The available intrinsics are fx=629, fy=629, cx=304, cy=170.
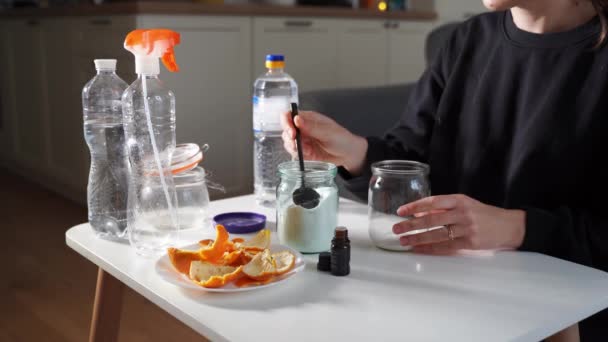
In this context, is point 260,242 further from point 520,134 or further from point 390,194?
point 520,134

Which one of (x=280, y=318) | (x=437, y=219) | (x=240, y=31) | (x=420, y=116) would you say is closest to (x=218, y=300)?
(x=280, y=318)

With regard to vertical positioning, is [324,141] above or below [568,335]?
above

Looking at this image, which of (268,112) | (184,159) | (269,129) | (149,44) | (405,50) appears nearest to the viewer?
(149,44)

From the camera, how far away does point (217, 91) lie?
2711 millimetres

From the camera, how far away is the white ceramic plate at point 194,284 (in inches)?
26.4

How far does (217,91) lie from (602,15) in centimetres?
191

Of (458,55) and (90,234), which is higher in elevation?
(458,55)

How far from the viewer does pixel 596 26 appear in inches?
39.8

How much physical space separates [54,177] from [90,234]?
2485mm

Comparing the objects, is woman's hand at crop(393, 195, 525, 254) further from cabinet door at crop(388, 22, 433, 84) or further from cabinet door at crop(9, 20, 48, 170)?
cabinet door at crop(9, 20, 48, 170)

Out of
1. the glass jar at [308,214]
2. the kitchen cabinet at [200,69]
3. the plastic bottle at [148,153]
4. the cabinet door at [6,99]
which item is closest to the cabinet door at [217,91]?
the kitchen cabinet at [200,69]

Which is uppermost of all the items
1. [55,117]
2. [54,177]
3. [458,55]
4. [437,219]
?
[458,55]

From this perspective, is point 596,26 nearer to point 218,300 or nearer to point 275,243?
point 275,243

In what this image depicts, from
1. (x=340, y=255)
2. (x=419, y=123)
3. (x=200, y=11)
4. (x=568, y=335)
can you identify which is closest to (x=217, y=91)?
(x=200, y=11)
